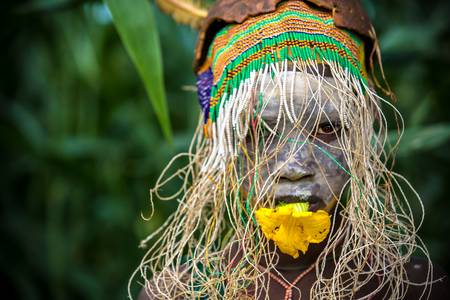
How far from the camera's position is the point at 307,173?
101cm

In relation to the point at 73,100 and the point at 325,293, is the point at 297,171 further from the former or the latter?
the point at 73,100

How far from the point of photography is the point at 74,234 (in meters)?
2.38

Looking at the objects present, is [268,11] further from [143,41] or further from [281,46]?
[143,41]

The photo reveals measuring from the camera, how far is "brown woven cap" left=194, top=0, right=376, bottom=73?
3.48 feet

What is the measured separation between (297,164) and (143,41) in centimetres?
42

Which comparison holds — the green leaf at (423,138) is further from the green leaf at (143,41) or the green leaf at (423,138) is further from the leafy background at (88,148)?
the green leaf at (143,41)

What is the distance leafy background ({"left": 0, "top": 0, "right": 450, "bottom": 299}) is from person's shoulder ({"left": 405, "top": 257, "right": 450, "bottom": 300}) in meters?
0.85

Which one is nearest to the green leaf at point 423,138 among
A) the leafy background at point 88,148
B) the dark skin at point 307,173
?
the leafy background at point 88,148

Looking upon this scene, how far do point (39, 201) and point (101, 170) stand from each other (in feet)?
0.86

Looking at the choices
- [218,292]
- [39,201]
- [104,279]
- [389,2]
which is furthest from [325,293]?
[39,201]

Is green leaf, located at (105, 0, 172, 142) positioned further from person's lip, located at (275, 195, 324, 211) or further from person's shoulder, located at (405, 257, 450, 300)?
person's shoulder, located at (405, 257, 450, 300)

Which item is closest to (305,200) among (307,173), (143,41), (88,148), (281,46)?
(307,173)

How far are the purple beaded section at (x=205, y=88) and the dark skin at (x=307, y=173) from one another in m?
0.12

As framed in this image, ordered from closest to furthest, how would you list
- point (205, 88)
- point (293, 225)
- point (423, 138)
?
point (293, 225), point (205, 88), point (423, 138)
